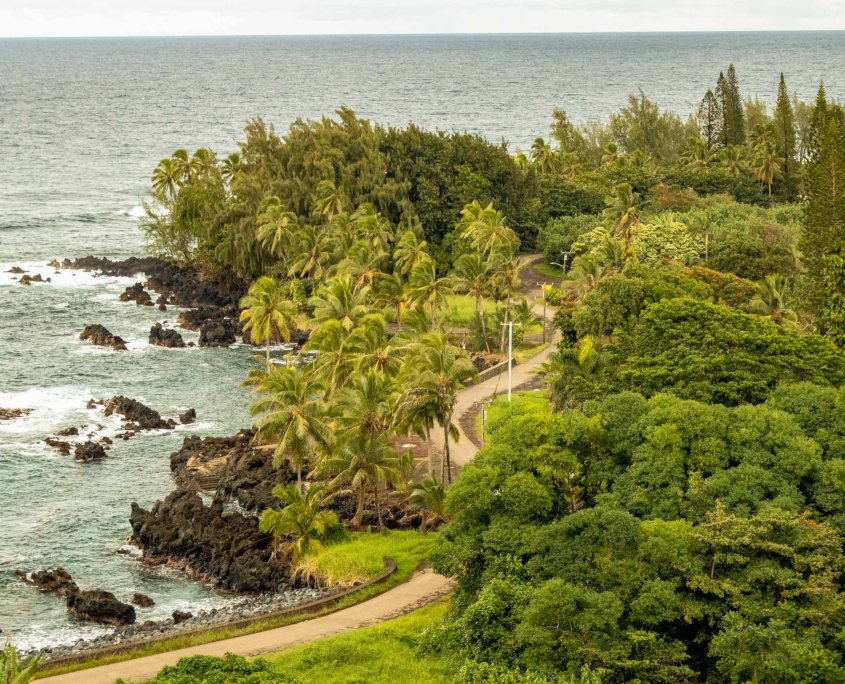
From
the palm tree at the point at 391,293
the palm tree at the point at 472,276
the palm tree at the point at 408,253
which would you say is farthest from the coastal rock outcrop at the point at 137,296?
the palm tree at the point at 472,276

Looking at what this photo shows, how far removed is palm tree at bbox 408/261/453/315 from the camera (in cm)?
6631

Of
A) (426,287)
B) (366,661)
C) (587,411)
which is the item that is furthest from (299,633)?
(426,287)

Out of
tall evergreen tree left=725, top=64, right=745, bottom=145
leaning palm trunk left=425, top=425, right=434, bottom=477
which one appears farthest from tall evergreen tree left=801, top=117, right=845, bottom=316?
tall evergreen tree left=725, top=64, right=745, bottom=145

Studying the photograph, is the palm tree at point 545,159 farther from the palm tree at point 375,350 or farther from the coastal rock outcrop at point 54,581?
the coastal rock outcrop at point 54,581

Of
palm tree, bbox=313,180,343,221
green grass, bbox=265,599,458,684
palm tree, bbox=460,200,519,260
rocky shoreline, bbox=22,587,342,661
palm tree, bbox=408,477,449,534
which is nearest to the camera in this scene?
green grass, bbox=265,599,458,684

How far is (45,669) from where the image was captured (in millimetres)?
37094

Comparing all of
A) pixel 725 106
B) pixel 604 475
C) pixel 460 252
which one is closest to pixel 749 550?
pixel 604 475

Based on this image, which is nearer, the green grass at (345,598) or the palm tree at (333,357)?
the green grass at (345,598)

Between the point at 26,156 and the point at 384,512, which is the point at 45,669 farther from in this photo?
the point at 26,156

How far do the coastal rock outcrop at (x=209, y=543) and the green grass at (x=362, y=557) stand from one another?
5.69 feet

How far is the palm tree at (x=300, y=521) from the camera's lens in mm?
46219

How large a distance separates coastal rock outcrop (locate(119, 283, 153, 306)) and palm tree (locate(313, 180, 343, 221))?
653 inches

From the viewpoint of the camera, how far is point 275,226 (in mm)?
81438

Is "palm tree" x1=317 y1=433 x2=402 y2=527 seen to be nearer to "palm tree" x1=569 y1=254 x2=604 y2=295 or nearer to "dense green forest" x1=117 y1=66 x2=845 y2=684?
"dense green forest" x1=117 y1=66 x2=845 y2=684
